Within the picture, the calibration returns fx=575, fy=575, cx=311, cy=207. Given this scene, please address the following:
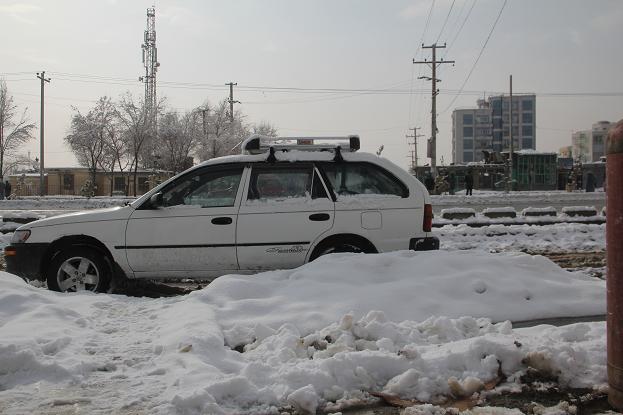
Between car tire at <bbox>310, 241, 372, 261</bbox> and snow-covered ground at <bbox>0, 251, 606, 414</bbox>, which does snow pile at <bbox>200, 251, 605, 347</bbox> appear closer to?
snow-covered ground at <bbox>0, 251, 606, 414</bbox>

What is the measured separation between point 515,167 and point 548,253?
156 ft

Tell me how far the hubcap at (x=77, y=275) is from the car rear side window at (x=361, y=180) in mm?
2853

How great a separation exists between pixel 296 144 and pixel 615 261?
4338 mm

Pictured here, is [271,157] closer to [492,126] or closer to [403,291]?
[403,291]

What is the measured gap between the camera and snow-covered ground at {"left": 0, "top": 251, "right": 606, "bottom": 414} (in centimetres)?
343

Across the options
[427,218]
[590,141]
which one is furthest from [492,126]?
[427,218]

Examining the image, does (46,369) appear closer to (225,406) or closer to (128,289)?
(225,406)

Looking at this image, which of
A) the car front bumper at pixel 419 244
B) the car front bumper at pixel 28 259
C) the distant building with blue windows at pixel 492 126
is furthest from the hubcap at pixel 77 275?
the distant building with blue windows at pixel 492 126

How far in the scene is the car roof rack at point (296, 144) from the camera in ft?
22.2

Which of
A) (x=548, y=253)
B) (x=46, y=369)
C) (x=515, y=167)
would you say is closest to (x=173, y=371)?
(x=46, y=369)

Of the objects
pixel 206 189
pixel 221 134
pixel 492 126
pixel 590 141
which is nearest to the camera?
pixel 206 189

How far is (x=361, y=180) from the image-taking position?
668 cm

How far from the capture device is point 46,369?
12.4ft

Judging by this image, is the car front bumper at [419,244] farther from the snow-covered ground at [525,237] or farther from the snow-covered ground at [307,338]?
the snow-covered ground at [525,237]
